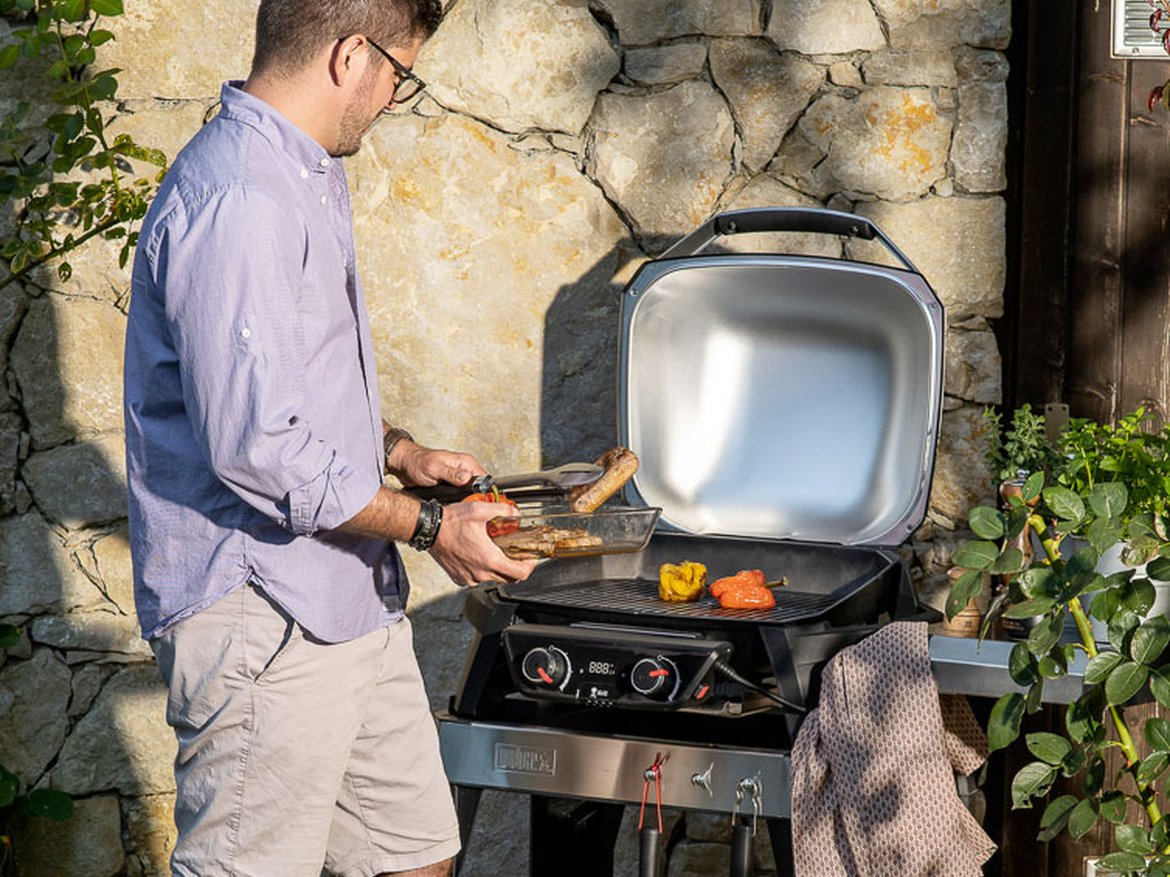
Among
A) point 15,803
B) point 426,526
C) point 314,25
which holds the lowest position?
point 15,803

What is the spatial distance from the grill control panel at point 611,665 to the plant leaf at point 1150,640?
57 cm

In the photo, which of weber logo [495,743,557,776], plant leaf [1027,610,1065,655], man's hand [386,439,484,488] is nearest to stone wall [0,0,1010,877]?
man's hand [386,439,484,488]

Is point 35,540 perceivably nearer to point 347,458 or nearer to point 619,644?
point 347,458

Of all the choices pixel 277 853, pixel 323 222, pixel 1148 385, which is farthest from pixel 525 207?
pixel 277 853

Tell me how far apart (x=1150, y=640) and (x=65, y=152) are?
2249 mm

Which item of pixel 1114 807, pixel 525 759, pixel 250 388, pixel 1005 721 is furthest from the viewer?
pixel 525 759

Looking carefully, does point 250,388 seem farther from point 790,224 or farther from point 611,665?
point 790,224

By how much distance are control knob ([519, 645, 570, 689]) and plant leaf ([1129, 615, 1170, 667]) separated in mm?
808

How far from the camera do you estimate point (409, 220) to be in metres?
3.26

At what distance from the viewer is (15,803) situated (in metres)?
3.34

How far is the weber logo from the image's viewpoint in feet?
7.74

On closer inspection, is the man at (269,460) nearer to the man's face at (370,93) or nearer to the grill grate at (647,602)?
the man's face at (370,93)

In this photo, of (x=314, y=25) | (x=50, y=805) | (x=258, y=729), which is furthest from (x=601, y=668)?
(x=50, y=805)

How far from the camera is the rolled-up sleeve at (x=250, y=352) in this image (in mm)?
2006
